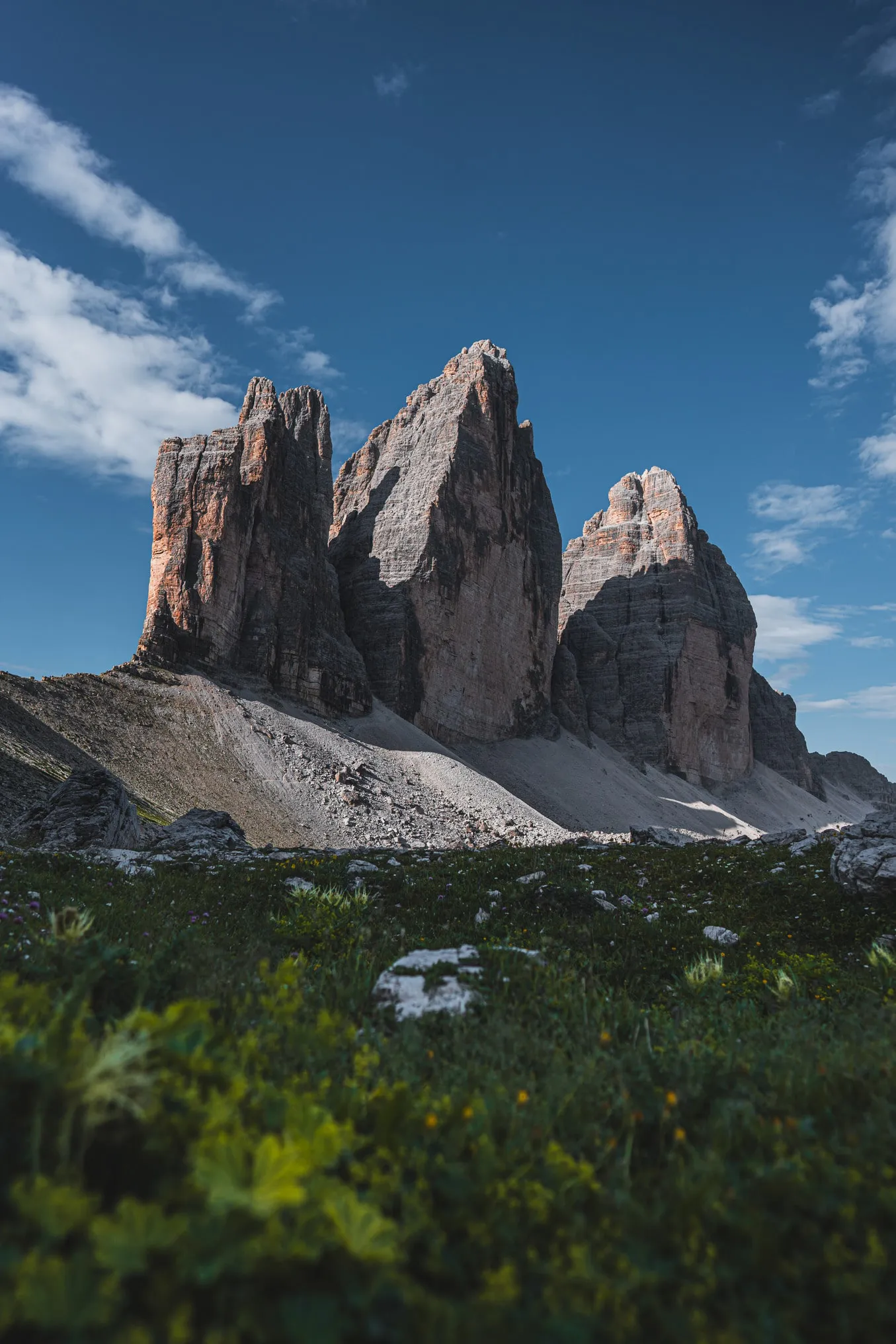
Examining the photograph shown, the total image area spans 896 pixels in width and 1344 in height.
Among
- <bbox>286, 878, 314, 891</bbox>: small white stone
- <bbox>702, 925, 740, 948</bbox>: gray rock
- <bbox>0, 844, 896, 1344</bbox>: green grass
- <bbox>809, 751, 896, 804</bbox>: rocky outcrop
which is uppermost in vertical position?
<bbox>809, 751, 896, 804</bbox>: rocky outcrop

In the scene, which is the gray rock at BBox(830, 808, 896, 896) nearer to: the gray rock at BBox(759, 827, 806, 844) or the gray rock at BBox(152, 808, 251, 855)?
the gray rock at BBox(759, 827, 806, 844)

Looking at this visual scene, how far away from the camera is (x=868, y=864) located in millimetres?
11242

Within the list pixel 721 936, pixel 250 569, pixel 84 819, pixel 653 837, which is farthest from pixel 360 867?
pixel 250 569

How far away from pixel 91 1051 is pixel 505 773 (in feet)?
265

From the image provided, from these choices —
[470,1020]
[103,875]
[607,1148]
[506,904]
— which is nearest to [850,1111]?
[607,1148]

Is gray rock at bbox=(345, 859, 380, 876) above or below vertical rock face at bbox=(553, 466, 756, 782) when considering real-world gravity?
below

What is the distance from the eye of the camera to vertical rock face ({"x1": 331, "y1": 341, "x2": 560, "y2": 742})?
8056cm

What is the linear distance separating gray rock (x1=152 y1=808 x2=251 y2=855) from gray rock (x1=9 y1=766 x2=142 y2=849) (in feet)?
3.54

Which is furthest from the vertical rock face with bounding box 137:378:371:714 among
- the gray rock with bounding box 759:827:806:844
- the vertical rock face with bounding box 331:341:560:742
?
the gray rock with bounding box 759:827:806:844

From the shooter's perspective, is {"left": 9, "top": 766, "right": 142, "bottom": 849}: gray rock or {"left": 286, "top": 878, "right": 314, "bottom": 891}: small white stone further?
{"left": 9, "top": 766, "right": 142, "bottom": 849}: gray rock

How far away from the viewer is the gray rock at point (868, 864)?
35.8 ft

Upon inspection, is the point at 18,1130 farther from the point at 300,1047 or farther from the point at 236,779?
the point at 236,779

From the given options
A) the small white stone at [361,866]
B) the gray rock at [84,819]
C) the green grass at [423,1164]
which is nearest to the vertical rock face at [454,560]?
the gray rock at [84,819]

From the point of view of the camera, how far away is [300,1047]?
11.4 feet
